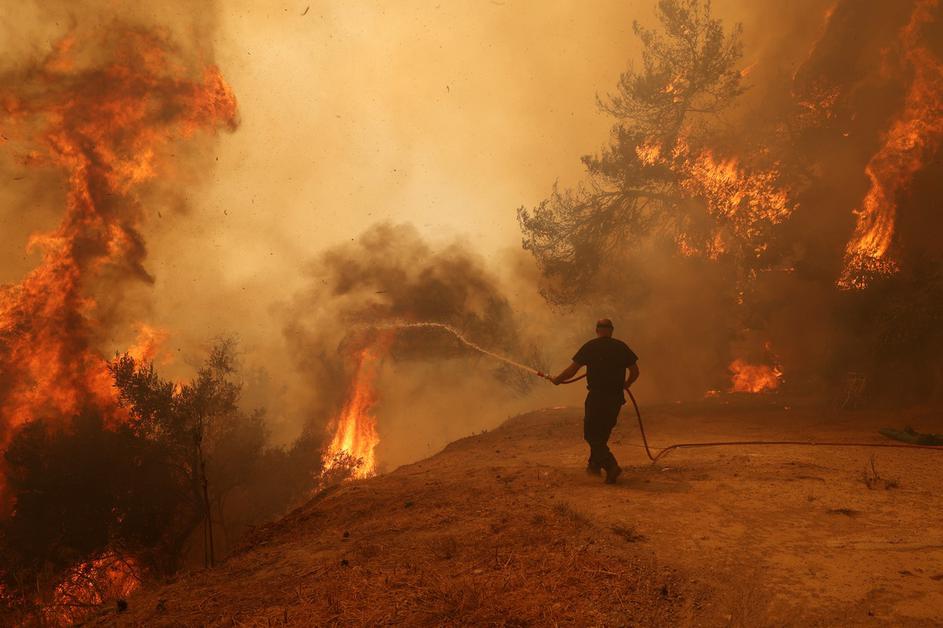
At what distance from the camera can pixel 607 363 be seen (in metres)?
6.83

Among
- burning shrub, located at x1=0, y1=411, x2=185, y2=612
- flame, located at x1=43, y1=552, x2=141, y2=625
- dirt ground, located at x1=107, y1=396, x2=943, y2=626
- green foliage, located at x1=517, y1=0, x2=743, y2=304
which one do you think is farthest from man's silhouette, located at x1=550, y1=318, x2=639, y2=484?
green foliage, located at x1=517, y1=0, x2=743, y2=304

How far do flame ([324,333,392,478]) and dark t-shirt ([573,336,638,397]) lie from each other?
64.3 ft

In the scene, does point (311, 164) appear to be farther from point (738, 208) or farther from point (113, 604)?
point (113, 604)

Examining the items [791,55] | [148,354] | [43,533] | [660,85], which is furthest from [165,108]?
[791,55]

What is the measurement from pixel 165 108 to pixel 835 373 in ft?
95.1

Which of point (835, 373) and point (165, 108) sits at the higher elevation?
point (165, 108)

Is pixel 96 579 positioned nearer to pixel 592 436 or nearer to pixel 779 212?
pixel 592 436

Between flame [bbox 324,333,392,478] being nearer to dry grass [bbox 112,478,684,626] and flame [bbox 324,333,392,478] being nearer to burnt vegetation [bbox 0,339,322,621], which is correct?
burnt vegetation [bbox 0,339,322,621]

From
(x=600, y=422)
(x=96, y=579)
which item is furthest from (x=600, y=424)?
(x=96, y=579)

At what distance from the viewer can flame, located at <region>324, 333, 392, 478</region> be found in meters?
24.6

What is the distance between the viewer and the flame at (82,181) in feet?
55.7

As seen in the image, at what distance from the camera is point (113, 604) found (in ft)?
13.1

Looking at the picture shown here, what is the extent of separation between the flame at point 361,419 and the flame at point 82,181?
1086 cm

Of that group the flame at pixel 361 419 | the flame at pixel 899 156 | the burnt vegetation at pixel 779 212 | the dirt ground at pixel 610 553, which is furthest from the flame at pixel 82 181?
the flame at pixel 899 156
